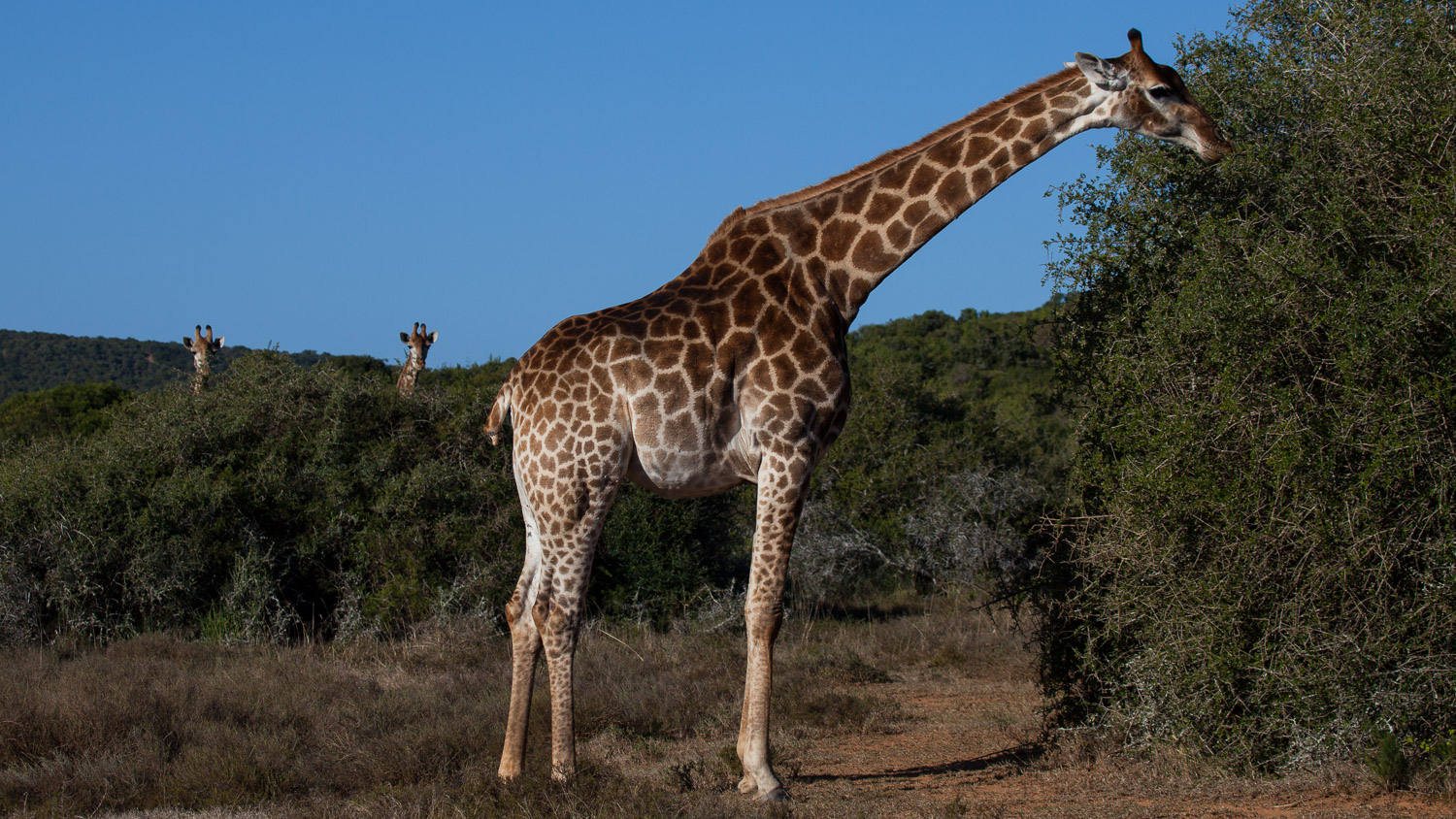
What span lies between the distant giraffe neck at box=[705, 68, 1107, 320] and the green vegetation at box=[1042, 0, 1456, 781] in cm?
89

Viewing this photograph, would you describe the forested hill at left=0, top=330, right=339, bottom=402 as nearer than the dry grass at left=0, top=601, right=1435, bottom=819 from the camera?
No

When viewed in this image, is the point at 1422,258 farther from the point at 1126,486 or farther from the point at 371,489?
the point at 371,489

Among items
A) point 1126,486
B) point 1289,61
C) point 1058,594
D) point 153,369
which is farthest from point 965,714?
point 153,369

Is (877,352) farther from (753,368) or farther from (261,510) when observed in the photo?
(753,368)

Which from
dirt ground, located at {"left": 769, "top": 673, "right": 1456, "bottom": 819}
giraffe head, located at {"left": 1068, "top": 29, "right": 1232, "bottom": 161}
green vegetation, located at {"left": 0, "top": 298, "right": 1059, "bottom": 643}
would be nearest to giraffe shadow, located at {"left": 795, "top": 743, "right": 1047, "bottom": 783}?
dirt ground, located at {"left": 769, "top": 673, "right": 1456, "bottom": 819}

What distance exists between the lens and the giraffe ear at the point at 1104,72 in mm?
5855

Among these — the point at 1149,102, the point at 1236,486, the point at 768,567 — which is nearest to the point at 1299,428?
the point at 1236,486

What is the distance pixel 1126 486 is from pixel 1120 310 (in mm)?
1228

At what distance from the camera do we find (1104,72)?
5.86 meters

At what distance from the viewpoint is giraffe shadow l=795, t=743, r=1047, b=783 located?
20.3ft

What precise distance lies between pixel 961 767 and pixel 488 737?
2.82 m

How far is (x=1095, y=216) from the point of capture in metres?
6.70

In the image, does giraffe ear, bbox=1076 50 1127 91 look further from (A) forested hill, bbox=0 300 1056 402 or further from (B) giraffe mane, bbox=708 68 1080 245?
(A) forested hill, bbox=0 300 1056 402

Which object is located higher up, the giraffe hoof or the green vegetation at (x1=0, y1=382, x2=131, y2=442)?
the green vegetation at (x1=0, y1=382, x2=131, y2=442)
